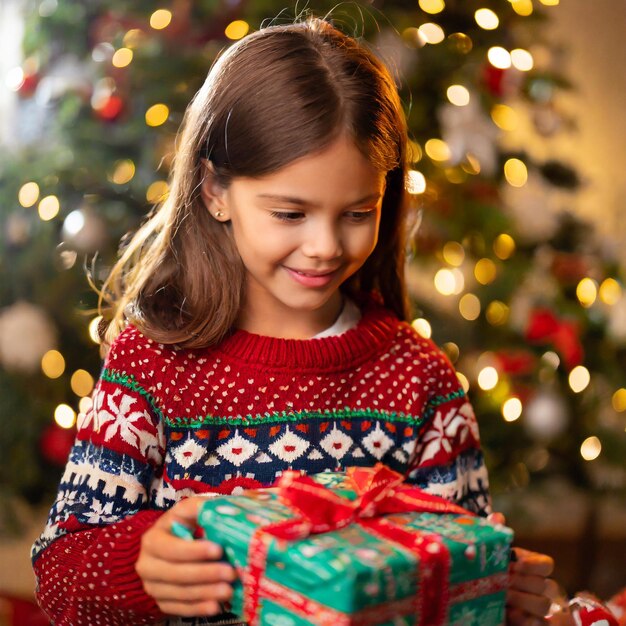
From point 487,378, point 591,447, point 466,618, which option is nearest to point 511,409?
point 487,378

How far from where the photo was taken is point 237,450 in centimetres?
112

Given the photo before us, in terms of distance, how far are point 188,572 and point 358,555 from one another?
0.59 ft

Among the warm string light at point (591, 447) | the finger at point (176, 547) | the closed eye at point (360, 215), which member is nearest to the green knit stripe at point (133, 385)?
the finger at point (176, 547)

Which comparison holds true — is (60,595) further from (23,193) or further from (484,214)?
(484,214)

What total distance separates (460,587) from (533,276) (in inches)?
59.5

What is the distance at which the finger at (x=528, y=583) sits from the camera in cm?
105

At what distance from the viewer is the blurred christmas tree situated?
194cm

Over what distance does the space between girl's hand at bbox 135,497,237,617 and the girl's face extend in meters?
0.32

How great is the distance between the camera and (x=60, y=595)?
40.6 inches

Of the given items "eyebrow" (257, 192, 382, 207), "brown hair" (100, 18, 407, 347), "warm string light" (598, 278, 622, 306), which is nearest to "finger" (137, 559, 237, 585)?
"brown hair" (100, 18, 407, 347)

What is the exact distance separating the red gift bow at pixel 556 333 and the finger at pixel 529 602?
1233mm

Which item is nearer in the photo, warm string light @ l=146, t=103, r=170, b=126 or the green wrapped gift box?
the green wrapped gift box

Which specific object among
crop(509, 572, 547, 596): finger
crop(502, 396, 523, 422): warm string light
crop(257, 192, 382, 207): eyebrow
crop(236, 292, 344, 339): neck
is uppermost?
crop(257, 192, 382, 207): eyebrow

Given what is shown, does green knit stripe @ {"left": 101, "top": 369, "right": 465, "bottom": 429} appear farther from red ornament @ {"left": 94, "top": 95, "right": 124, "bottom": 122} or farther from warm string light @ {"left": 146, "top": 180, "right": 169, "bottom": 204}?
red ornament @ {"left": 94, "top": 95, "right": 124, "bottom": 122}
